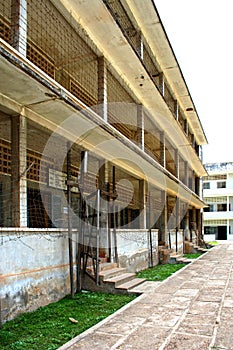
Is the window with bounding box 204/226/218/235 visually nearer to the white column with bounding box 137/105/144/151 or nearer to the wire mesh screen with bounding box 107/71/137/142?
the wire mesh screen with bounding box 107/71/137/142

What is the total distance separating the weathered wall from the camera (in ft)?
15.9

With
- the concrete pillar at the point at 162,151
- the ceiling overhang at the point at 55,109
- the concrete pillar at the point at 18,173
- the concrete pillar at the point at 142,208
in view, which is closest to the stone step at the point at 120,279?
the concrete pillar at the point at 18,173

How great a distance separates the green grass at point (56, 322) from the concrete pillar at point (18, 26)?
12.2ft

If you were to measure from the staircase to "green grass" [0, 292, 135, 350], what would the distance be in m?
0.33

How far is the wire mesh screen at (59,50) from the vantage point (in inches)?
279

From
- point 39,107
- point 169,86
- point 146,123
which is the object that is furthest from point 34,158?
point 169,86

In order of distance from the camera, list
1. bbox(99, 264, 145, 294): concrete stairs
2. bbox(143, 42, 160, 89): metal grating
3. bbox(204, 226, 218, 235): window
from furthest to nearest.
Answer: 1. bbox(204, 226, 218, 235): window
2. bbox(143, 42, 160, 89): metal grating
3. bbox(99, 264, 145, 294): concrete stairs

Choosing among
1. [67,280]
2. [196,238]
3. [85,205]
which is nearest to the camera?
[67,280]

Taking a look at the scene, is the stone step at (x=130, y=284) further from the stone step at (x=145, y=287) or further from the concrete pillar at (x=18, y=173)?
the concrete pillar at (x=18, y=173)

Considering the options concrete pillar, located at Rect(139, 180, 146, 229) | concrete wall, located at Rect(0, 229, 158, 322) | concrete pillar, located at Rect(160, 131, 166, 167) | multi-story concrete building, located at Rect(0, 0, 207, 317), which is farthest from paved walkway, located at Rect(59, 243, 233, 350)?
concrete pillar, located at Rect(160, 131, 166, 167)

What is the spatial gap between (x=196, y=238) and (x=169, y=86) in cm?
1171

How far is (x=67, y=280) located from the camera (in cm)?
643

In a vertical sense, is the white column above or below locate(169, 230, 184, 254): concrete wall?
above

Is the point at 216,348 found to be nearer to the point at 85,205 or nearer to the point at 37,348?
the point at 37,348
